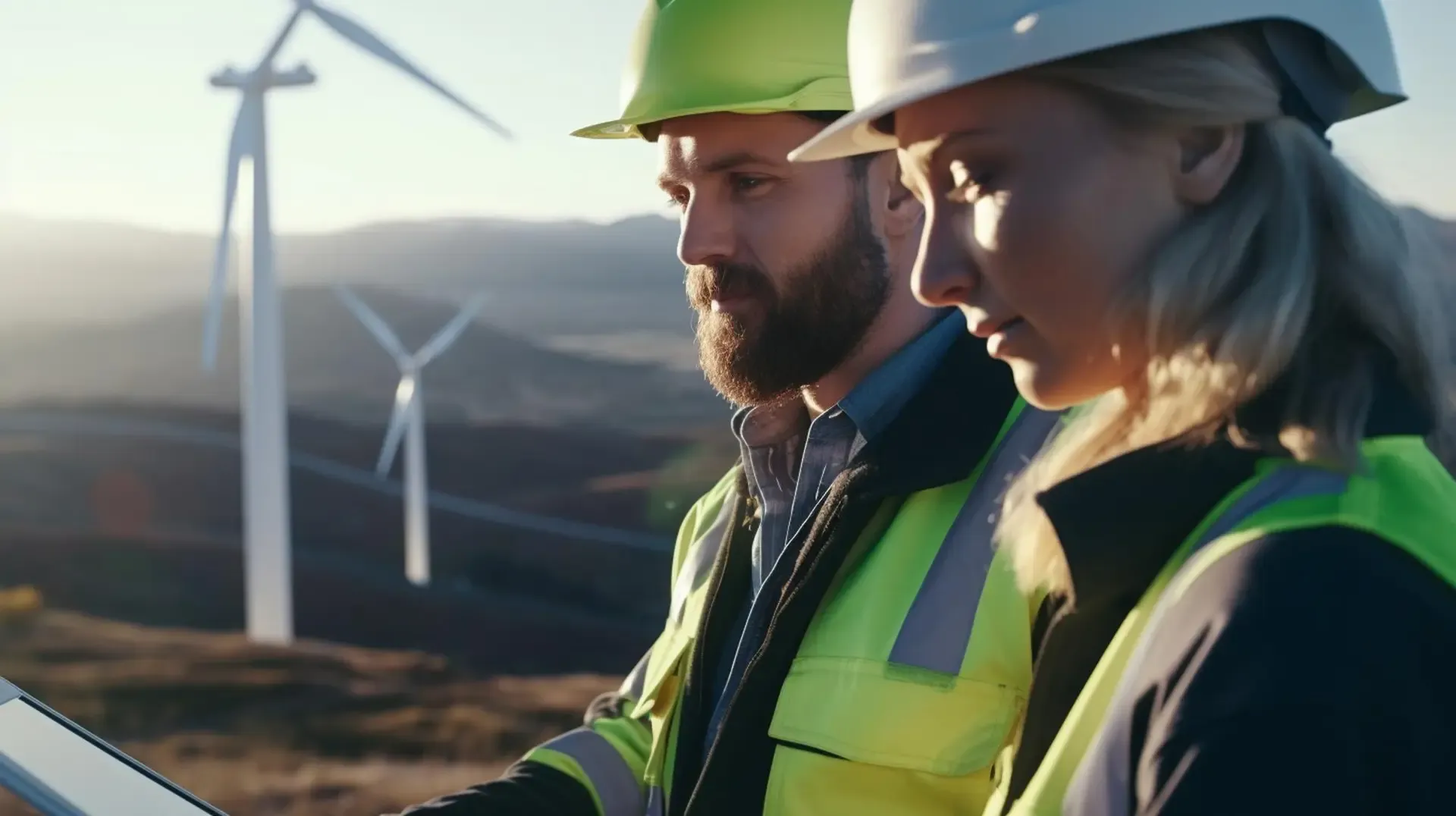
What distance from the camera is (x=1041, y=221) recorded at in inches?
56.2

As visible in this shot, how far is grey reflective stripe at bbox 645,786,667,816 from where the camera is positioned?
2.75m

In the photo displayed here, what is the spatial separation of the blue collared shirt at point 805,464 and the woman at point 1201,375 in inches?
41.9

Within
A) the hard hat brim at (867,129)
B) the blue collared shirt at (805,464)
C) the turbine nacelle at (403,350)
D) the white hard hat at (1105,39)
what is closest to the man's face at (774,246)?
the blue collared shirt at (805,464)

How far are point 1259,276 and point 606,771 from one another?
2035mm

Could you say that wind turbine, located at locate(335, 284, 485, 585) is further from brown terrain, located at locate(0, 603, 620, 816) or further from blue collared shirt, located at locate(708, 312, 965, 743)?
blue collared shirt, located at locate(708, 312, 965, 743)

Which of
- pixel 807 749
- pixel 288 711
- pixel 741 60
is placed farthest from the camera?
pixel 288 711

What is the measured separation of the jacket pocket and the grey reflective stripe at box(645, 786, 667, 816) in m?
0.58

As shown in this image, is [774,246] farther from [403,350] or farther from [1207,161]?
[403,350]

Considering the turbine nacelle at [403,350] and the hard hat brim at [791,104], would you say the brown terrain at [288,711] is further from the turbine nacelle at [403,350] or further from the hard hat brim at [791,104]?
the hard hat brim at [791,104]

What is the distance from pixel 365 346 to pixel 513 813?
4902 cm

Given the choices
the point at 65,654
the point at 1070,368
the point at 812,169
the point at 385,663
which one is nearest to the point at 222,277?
the point at 385,663

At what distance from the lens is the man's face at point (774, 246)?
2.94m

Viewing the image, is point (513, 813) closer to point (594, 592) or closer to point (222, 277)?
point (222, 277)

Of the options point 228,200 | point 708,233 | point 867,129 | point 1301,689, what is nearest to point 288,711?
point 228,200
